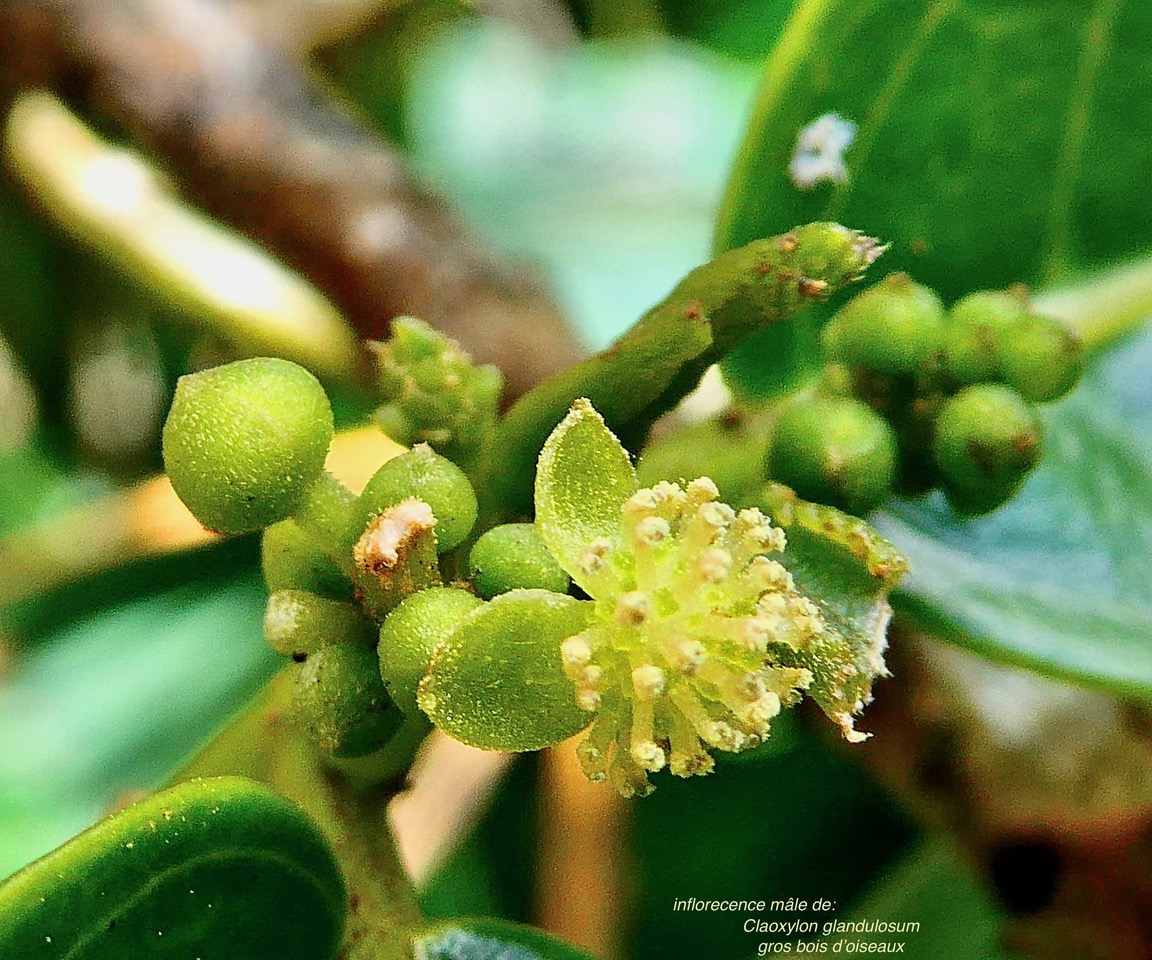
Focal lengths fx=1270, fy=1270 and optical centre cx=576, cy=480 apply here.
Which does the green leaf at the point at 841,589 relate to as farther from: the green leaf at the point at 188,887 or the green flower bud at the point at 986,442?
the green leaf at the point at 188,887

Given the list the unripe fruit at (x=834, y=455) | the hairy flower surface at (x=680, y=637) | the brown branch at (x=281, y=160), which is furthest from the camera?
the brown branch at (x=281, y=160)

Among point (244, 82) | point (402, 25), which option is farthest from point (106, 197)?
point (402, 25)

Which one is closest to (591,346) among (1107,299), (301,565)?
(1107,299)

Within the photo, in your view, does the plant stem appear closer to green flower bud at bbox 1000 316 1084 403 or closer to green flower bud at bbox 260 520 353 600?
green flower bud at bbox 1000 316 1084 403

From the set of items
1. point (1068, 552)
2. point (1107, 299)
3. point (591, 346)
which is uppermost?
point (1107, 299)

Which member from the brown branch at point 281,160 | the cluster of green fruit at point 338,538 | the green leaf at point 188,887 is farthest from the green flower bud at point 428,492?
the brown branch at point 281,160

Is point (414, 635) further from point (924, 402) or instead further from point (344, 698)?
point (924, 402)

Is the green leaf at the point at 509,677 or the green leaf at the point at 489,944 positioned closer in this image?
the green leaf at the point at 509,677
